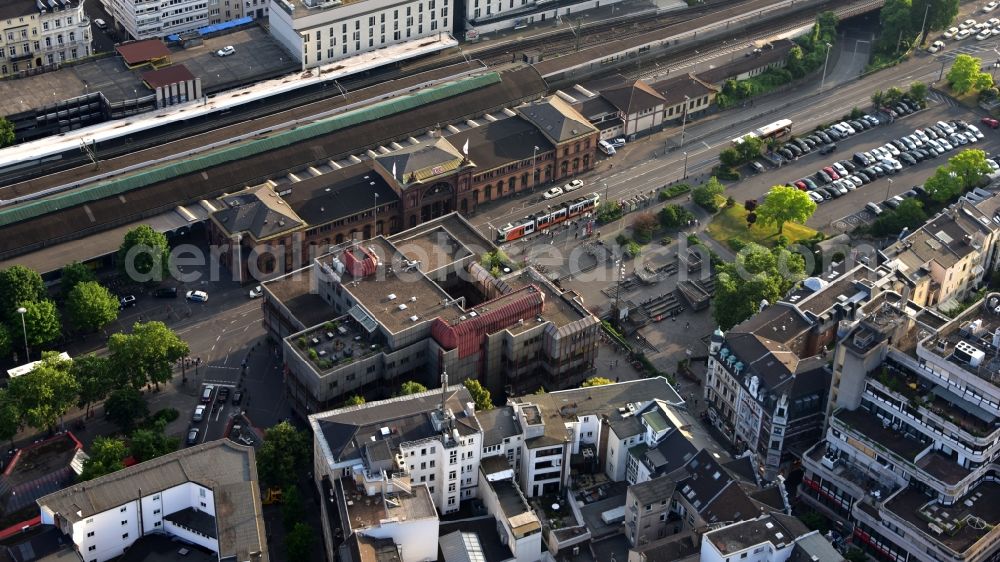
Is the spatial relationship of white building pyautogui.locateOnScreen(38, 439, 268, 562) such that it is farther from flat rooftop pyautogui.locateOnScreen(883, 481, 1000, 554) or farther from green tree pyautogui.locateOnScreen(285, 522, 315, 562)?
flat rooftop pyautogui.locateOnScreen(883, 481, 1000, 554)

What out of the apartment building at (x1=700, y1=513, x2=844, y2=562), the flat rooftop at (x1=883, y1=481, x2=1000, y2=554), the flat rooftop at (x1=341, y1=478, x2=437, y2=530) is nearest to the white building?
the flat rooftop at (x1=341, y1=478, x2=437, y2=530)

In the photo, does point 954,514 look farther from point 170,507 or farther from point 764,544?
point 170,507

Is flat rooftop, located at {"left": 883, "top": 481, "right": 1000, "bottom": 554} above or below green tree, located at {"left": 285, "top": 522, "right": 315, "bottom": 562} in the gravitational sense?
above

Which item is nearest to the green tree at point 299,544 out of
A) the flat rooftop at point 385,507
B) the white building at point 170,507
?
the white building at point 170,507

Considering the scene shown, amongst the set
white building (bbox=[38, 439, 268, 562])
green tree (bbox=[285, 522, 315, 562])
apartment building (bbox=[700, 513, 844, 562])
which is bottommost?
green tree (bbox=[285, 522, 315, 562])

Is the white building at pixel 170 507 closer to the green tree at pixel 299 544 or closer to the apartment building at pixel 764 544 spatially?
the green tree at pixel 299 544
